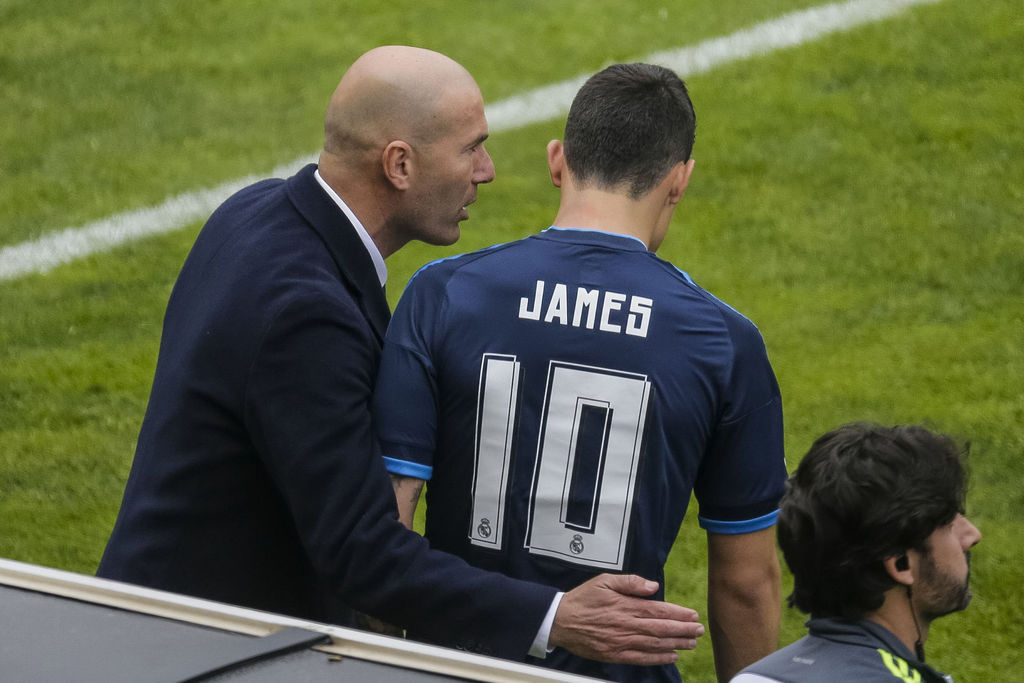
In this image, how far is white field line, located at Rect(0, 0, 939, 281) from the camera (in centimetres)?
859

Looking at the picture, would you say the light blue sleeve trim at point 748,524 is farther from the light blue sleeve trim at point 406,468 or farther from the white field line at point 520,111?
the white field line at point 520,111

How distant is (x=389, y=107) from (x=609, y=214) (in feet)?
1.92

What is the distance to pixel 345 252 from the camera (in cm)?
281

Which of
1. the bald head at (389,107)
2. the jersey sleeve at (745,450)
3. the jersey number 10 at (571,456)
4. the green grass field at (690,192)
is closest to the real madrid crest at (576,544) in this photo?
the jersey number 10 at (571,456)

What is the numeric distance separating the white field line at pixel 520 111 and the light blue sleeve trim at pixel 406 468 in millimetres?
6268

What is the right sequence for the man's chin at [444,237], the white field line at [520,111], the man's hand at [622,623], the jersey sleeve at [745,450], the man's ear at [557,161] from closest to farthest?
1. the man's hand at [622,623]
2. the jersey sleeve at [745,450]
3. the man's ear at [557,161]
4. the man's chin at [444,237]
5. the white field line at [520,111]

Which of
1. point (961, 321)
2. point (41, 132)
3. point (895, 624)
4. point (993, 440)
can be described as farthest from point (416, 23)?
point (895, 624)

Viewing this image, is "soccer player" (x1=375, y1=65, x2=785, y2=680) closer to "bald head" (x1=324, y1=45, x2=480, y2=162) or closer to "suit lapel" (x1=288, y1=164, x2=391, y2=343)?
"suit lapel" (x1=288, y1=164, x2=391, y2=343)

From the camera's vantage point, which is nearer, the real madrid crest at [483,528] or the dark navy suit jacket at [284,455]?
the dark navy suit jacket at [284,455]

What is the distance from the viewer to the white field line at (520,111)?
859 centimetres

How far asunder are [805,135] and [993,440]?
333 centimetres

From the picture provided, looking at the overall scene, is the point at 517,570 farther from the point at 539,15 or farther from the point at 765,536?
the point at 539,15

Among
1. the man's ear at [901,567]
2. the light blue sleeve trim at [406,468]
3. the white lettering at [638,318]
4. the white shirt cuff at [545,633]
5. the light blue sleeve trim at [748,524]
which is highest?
the white lettering at [638,318]

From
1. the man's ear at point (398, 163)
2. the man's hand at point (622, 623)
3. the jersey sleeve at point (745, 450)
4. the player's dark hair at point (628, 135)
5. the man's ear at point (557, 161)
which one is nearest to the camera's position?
the man's hand at point (622, 623)
